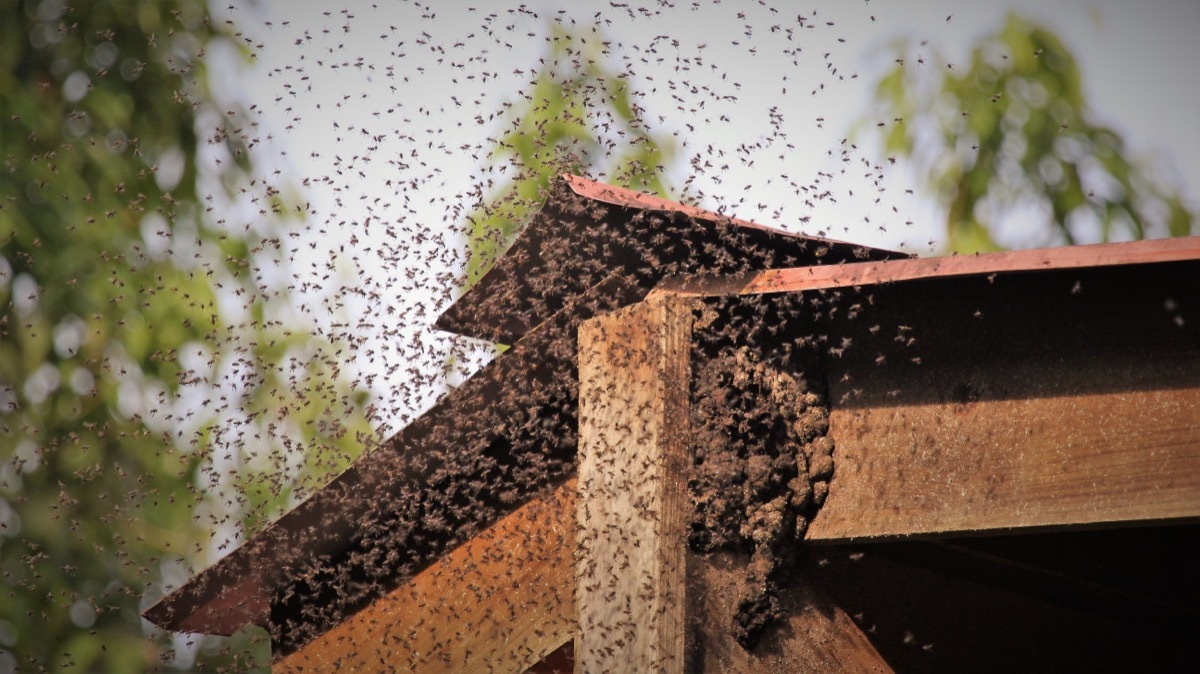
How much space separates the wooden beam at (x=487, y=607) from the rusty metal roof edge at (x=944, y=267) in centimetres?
75

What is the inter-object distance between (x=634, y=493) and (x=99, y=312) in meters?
7.65

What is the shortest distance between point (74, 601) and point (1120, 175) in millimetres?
11300

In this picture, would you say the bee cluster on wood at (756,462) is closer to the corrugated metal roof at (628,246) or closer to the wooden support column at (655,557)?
the wooden support column at (655,557)

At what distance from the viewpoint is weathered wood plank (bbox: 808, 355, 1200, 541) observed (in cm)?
184

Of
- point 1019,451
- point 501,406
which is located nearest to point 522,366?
point 501,406

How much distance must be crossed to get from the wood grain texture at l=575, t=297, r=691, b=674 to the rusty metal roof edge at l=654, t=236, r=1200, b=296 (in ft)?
0.52

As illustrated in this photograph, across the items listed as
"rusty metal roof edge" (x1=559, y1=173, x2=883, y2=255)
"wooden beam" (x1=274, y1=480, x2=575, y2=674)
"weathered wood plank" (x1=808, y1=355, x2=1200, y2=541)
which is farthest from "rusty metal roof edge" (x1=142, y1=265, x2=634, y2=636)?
"weathered wood plank" (x1=808, y1=355, x2=1200, y2=541)

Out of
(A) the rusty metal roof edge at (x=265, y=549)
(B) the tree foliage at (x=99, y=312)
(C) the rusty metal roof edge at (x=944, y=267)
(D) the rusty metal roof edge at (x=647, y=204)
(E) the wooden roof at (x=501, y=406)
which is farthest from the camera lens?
(B) the tree foliage at (x=99, y=312)

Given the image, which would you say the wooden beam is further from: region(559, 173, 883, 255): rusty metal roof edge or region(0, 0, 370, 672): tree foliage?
region(0, 0, 370, 672): tree foliage

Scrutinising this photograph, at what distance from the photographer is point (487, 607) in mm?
2816

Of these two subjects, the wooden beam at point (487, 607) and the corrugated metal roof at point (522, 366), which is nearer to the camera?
the corrugated metal roof at point (522, 366)

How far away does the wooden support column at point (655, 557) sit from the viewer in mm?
2174

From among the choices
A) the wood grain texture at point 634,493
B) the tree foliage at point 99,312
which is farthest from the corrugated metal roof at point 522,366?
the tree foliage at point 99,312

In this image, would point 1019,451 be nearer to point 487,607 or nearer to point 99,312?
point 487,607
